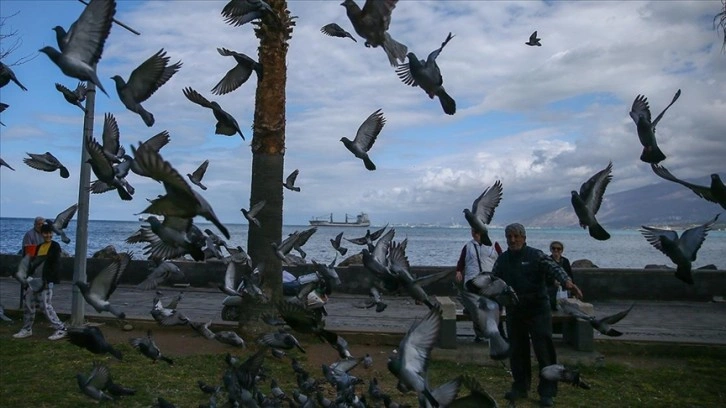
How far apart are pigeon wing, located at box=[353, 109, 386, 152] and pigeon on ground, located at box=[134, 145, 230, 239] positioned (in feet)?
12.1

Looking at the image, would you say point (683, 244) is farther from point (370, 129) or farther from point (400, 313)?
point (400, 313)

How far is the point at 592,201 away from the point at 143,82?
12.2 ft

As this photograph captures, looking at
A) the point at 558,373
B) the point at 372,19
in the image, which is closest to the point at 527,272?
the point at 558,373

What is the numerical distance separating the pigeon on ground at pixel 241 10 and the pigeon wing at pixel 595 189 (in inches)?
153

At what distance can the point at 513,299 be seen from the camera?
6.74 m

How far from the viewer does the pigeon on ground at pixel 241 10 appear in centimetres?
698

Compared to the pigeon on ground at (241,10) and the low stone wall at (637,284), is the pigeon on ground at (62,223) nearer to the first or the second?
the pigeon on ground at (241,10)

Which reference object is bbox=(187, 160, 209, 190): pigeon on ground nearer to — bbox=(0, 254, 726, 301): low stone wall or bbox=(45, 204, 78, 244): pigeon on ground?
bbox=(45, 204, 78, 244): pigeon on ground

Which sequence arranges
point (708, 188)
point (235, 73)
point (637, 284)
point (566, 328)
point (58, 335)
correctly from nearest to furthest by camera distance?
point (708, 188)
point (235, 73)
point (566, 328)
point (58, 335)
point (637, 284)

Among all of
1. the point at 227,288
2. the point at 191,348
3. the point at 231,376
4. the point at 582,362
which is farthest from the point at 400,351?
the point at 191,348

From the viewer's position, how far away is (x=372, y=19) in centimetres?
464

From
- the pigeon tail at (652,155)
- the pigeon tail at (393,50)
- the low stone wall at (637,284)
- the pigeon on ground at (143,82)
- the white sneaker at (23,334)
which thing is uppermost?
the pigeon tail at (393,50)

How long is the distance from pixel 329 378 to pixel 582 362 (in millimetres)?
4231

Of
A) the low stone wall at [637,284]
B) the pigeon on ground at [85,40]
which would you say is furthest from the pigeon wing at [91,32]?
the low stone wall at [637,284]
